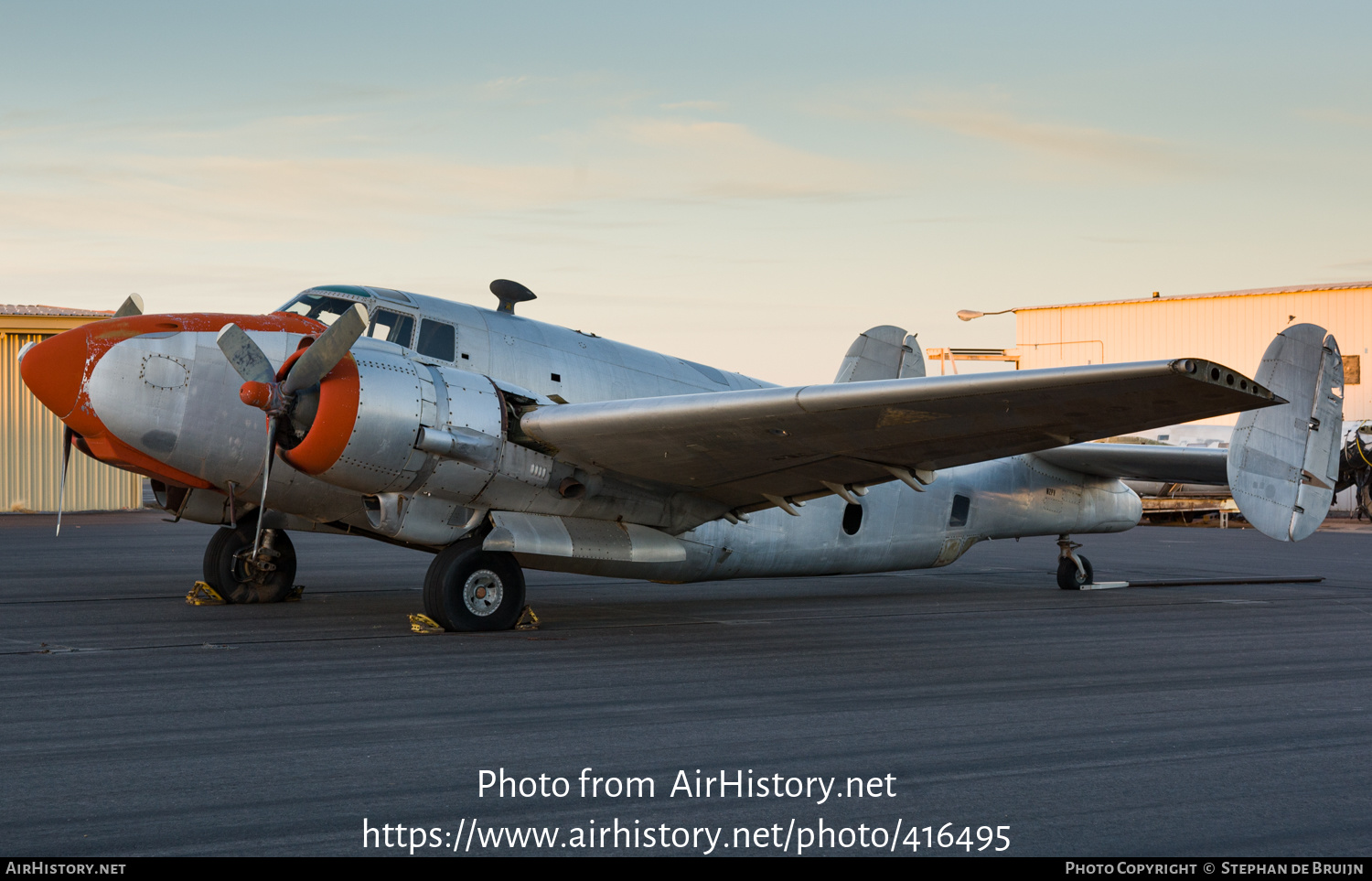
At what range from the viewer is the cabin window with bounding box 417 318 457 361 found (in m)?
11.5

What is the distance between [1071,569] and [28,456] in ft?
123

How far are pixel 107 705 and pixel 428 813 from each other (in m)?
3.35

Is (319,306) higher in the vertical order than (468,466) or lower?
higher

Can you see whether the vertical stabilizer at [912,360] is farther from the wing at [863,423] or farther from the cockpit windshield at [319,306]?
the cockpit windshield at [319,306]

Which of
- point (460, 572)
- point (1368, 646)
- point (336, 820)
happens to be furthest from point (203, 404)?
point (1368, 646)

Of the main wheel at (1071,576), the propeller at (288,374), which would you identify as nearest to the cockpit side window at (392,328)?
the propeller at (288,374)

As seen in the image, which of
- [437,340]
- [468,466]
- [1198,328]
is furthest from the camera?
[1198,328]

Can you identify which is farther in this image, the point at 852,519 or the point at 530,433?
the point at 852,519

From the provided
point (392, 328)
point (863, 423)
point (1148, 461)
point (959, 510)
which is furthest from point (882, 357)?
point (392, 328)

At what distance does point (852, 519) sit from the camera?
46.1 feet

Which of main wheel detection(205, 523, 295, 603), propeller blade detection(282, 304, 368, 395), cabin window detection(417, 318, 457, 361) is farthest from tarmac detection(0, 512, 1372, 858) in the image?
cabin window detection(417, 318, 457, 361)

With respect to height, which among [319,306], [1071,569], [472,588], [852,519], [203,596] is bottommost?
[203,596]

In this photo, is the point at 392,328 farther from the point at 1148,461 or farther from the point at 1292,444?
the point at 1148,461

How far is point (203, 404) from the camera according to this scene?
1088cm
